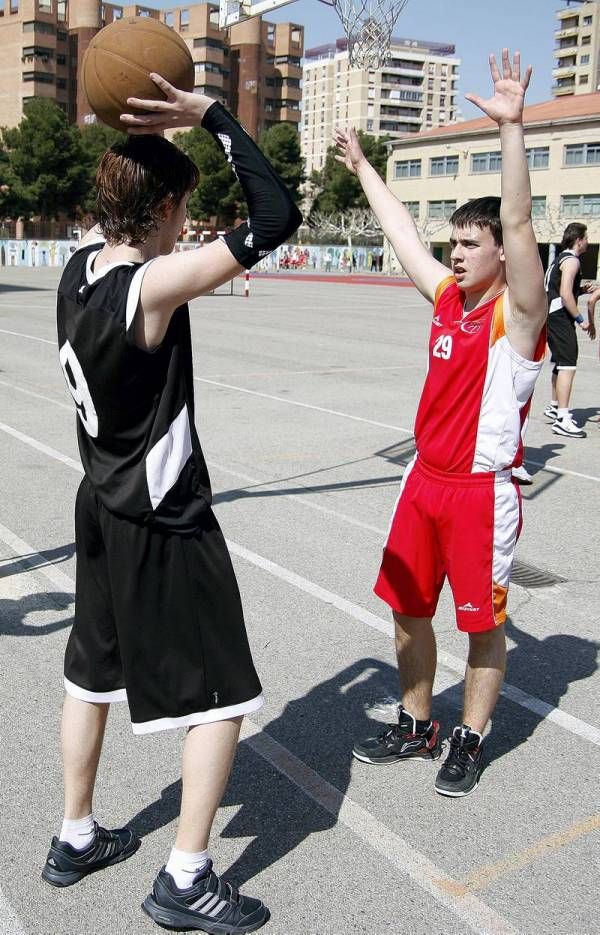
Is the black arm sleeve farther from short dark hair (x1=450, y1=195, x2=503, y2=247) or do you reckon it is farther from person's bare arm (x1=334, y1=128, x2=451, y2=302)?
person's bare arm (x1=334, y1=128, x2=451, y2=302)

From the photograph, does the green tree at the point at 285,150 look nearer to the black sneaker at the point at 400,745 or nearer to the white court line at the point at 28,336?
the white court line at the point at 28,336

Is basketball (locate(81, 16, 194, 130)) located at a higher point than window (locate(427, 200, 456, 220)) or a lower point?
lower

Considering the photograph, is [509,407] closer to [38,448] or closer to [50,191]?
[38,448]

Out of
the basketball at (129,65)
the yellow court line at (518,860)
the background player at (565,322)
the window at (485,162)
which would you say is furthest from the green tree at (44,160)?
the yellow court line at (518,860)

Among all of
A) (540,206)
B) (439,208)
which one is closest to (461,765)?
(540,206)

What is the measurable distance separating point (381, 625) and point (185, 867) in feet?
7.69

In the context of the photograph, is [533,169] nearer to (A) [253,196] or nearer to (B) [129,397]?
(A) [253,196]

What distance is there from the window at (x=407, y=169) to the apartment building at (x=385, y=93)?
8034cm

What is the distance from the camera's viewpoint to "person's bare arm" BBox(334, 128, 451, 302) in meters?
3.60

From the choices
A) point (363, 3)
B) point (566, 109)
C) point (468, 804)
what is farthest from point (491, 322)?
point (566, 109)

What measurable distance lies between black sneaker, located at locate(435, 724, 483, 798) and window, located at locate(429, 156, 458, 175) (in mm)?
77916

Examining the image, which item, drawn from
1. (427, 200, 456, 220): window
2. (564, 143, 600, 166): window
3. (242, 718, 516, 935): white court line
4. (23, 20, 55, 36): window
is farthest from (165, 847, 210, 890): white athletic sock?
(23, 20, 55, 36): window

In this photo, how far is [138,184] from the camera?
2.43 metres

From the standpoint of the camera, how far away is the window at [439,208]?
77600 millimetres
